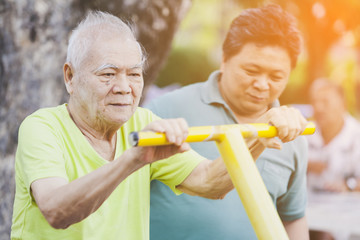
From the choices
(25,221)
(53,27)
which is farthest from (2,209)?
(25,221)

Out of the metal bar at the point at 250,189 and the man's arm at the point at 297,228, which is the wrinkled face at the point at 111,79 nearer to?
the metal bar at the point at 250,189

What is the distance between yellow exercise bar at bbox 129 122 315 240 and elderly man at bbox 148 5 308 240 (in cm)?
68

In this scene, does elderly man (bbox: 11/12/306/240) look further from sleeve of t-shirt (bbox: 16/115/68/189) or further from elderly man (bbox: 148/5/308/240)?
elderly man (bbox: 148/5/308/240)

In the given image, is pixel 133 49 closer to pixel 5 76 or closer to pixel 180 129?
pixel 180 129

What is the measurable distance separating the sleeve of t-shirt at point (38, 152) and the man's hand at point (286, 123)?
2.08 ft

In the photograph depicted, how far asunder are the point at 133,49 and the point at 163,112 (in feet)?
2.11

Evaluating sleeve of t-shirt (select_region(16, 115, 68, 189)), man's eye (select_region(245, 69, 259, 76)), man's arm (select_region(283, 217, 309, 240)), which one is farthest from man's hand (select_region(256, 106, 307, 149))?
man's arm (select_region(283, 217, 309, 240))

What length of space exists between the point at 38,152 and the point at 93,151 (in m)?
0.18

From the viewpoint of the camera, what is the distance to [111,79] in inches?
56.3

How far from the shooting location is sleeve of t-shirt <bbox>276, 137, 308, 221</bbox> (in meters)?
2.12

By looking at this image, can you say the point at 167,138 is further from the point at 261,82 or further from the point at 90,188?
the point at 261,82

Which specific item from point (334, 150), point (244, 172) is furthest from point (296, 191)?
point (334, 150)

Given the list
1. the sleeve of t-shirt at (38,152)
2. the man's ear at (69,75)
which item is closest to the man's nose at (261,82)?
the man's ear at (69,75)

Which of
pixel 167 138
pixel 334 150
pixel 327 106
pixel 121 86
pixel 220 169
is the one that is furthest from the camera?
pixel 327 106
